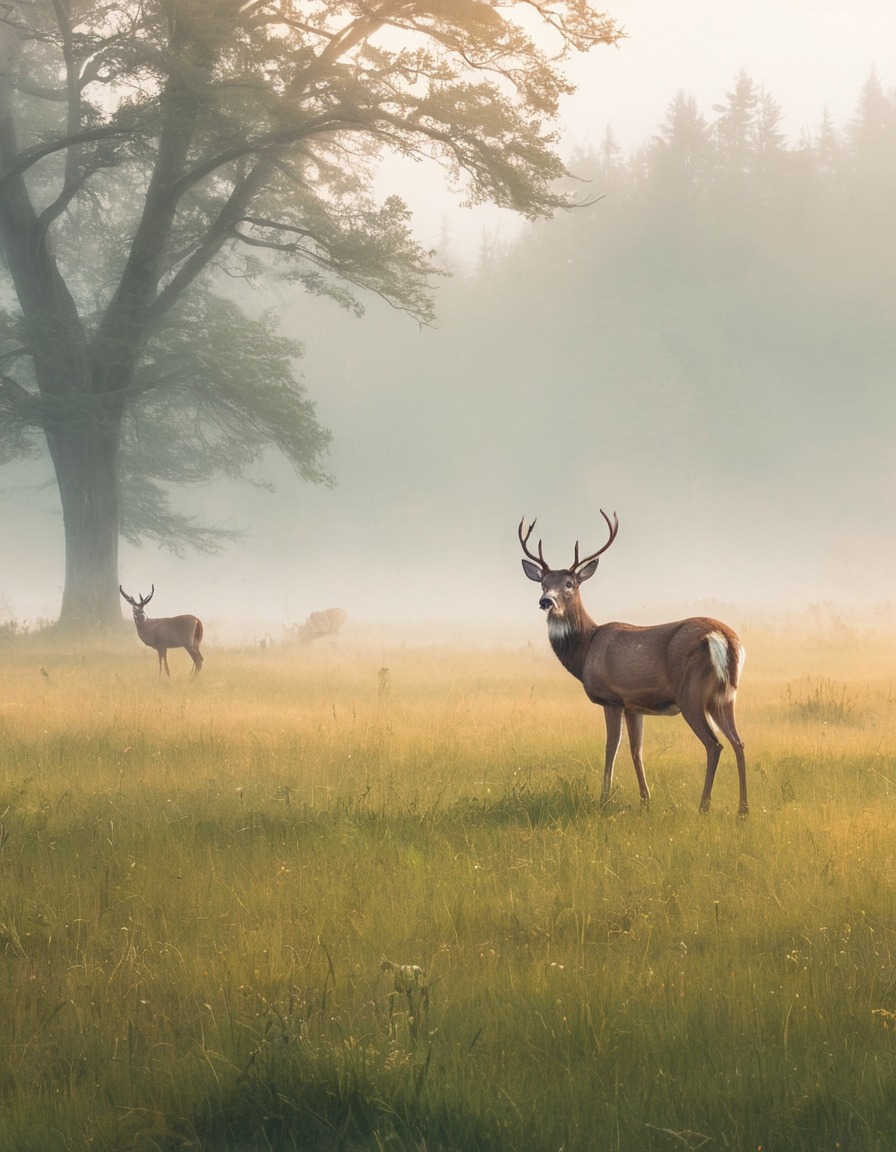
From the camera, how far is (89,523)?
25.6 metres

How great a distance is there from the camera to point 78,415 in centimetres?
2277

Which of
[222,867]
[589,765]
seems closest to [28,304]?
[589,765]

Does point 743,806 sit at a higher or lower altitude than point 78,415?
lower

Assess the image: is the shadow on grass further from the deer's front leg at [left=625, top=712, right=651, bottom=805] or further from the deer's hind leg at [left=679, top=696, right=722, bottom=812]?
the deer's front leg at [left=625, top=712, right=651, bottom=805]

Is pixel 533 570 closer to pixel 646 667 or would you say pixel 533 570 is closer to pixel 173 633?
pixel 646 667

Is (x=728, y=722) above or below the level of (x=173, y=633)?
below

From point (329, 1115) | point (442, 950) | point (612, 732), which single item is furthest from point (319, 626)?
point (329, 1115)

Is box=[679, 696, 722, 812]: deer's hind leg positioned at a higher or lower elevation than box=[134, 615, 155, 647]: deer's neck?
lower

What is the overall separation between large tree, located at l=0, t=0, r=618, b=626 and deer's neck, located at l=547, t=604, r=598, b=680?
13401 mm

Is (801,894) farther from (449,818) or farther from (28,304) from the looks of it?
(28,304)

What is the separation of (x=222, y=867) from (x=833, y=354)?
63902mm

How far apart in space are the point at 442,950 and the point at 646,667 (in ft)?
11.9

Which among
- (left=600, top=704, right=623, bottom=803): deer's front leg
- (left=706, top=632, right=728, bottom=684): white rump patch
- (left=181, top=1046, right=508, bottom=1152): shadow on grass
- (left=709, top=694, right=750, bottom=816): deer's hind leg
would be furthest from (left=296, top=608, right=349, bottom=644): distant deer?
(left=181, top=1046, right=508, bottom=1152): shadow on grass

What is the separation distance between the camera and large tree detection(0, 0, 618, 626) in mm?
20641
